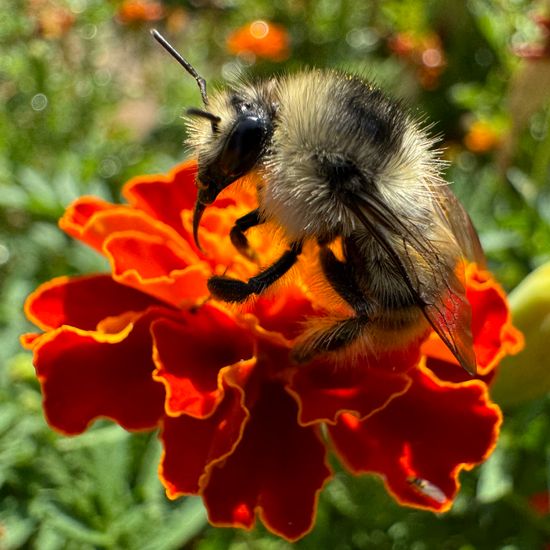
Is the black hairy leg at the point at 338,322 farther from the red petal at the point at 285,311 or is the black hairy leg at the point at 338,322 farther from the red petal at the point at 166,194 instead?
the red petal at the point at 166,194

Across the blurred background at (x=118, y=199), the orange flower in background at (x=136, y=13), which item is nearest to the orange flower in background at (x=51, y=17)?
the blurred background at (x=118, y=199)

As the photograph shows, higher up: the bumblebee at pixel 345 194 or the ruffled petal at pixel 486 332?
the bumblebee at pixel 345 194

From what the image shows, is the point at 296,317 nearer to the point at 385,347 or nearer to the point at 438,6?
the point at 385,347

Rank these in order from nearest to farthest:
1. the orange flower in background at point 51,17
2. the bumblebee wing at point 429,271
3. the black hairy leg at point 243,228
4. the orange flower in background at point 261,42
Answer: the bumblebee wing at point 429,271, the black hairy leg at point 243,228, the orange flower in background at point 51,17, the orange flower in background at point 261,42

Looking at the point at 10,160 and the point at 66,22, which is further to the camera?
the point at 66,22

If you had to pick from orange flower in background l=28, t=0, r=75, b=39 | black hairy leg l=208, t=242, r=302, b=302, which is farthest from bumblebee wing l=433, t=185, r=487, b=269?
orange flower in background l=28, t=0, r=75, b=39

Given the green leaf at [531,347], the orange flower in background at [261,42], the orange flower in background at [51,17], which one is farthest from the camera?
the orange flower in background at [261,42]

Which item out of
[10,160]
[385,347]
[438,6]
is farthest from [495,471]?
[438,6]

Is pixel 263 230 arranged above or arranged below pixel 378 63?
above

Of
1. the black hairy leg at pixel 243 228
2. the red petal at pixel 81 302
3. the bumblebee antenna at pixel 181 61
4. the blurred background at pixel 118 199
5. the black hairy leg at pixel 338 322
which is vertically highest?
the bumblebee antenna at pixel 181 61
